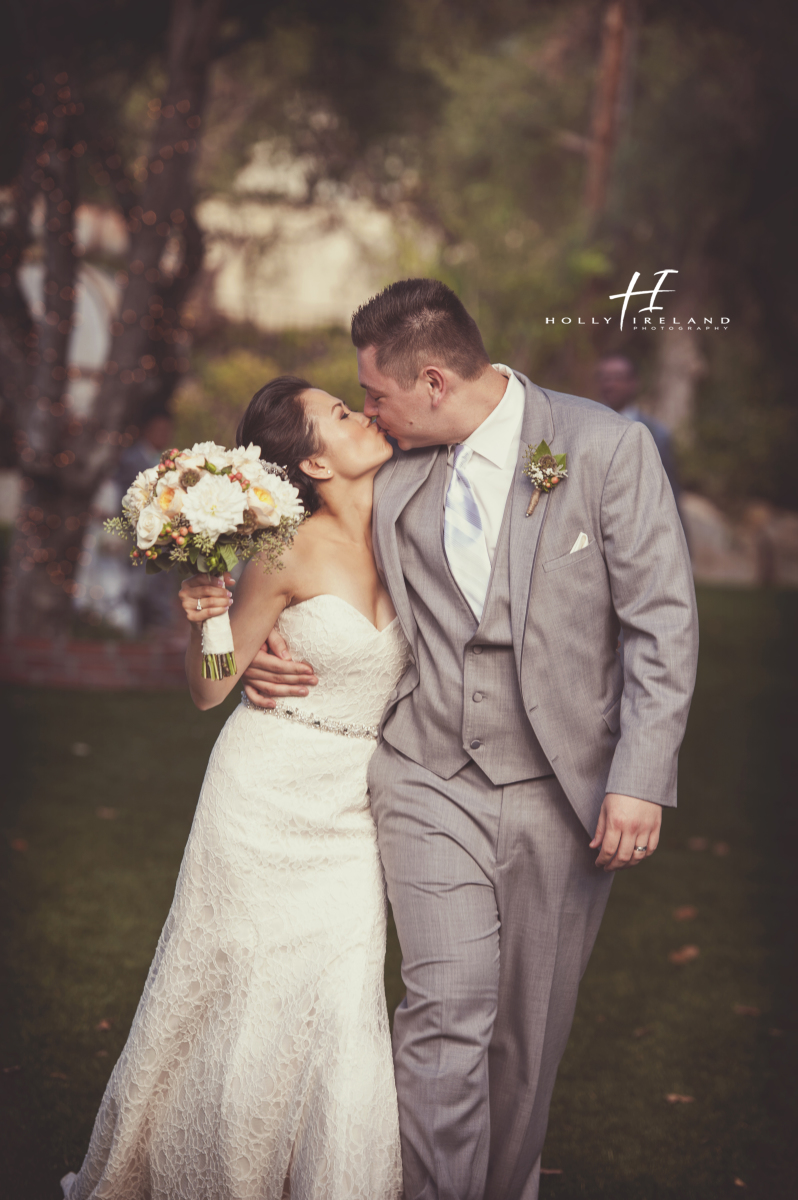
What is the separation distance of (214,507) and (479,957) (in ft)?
4.12

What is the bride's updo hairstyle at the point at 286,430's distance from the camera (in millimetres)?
3223

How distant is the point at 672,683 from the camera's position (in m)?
2.77

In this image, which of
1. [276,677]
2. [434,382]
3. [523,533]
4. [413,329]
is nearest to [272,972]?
[276,677]

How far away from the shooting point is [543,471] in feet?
9.50

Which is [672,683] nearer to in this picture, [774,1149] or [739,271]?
[774,1149]

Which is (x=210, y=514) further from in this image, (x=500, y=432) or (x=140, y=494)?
(x=500, y=432)

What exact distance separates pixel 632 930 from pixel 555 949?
112 inches

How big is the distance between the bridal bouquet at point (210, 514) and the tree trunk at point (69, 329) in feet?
21.5

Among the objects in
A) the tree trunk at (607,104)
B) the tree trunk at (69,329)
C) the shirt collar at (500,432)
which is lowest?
the shirt collar at (500,432)

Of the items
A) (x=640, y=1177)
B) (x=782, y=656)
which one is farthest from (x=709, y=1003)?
(x=782, y=656)

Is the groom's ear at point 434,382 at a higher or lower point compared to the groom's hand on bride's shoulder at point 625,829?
higher

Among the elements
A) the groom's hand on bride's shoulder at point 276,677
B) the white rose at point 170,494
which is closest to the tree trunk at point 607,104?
the groom's hand on bride's shoulder at point 276,677

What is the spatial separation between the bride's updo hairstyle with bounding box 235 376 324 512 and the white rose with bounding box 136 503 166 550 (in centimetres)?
51

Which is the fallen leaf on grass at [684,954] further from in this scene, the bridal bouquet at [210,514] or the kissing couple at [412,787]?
the bridal bouquet at [210,514]
